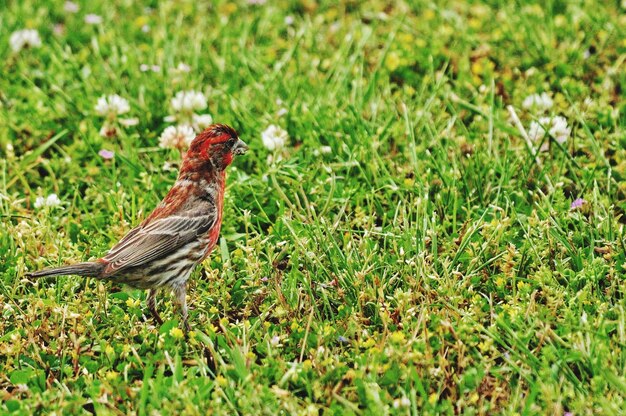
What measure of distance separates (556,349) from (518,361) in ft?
0.63

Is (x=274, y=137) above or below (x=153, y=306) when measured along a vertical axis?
above

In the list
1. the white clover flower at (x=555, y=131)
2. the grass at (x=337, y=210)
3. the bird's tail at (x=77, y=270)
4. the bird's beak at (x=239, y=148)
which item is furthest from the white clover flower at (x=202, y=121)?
the white clover flower at (x=555, y=131)

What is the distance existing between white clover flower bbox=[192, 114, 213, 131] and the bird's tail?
1.96 m

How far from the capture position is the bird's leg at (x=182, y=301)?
196 inches

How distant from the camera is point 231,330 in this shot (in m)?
4.93

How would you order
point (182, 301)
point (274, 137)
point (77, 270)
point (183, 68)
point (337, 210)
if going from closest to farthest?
point (77, 270)
point (182, 301)
point (337, 210)
point (274, 137)
point (183, 68)

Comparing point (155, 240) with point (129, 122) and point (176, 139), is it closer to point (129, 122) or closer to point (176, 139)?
point (176, 139)

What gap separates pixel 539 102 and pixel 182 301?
10.4 feet

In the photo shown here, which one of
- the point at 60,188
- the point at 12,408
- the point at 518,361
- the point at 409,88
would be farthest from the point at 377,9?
the point at 12,408

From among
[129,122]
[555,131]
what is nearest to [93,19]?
[129,122]

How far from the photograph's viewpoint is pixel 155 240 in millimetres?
5051

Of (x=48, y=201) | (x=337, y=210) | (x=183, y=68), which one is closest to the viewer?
(x=48, y=201)

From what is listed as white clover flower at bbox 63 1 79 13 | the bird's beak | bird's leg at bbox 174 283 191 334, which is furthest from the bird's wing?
white clover flower at bbox 63 1 79 13

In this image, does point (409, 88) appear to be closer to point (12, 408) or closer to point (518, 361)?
point (518, 361)
